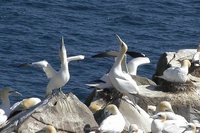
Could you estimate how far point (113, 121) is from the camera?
19.9m

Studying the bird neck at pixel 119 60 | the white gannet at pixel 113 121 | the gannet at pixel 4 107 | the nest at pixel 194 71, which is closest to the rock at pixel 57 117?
the white gannet at pixel 113 121

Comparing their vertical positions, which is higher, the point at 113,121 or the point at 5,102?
the point at 113,121

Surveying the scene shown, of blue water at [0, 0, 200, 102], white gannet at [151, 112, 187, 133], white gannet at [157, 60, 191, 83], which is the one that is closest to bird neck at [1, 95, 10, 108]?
white gannet at [157, 60, 191, 83]

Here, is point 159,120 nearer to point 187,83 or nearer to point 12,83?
point 187,83

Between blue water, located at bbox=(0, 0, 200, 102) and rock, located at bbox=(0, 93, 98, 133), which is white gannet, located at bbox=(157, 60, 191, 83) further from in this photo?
blue water, located at bbox=(0, 0, 200, 102)

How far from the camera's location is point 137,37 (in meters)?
41.2

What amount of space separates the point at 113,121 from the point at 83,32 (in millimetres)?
21679

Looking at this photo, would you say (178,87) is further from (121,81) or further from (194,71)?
(194,71)

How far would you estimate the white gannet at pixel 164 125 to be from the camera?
20.2 m

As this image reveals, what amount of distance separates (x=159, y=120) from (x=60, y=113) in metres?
2.50

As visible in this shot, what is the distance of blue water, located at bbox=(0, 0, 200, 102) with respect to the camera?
3469cm

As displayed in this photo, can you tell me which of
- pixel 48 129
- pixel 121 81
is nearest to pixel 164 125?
pixel 121 81

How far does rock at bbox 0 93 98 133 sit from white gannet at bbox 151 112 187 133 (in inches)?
57.1

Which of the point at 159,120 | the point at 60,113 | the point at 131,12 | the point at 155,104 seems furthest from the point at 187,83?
the point at 131,12
